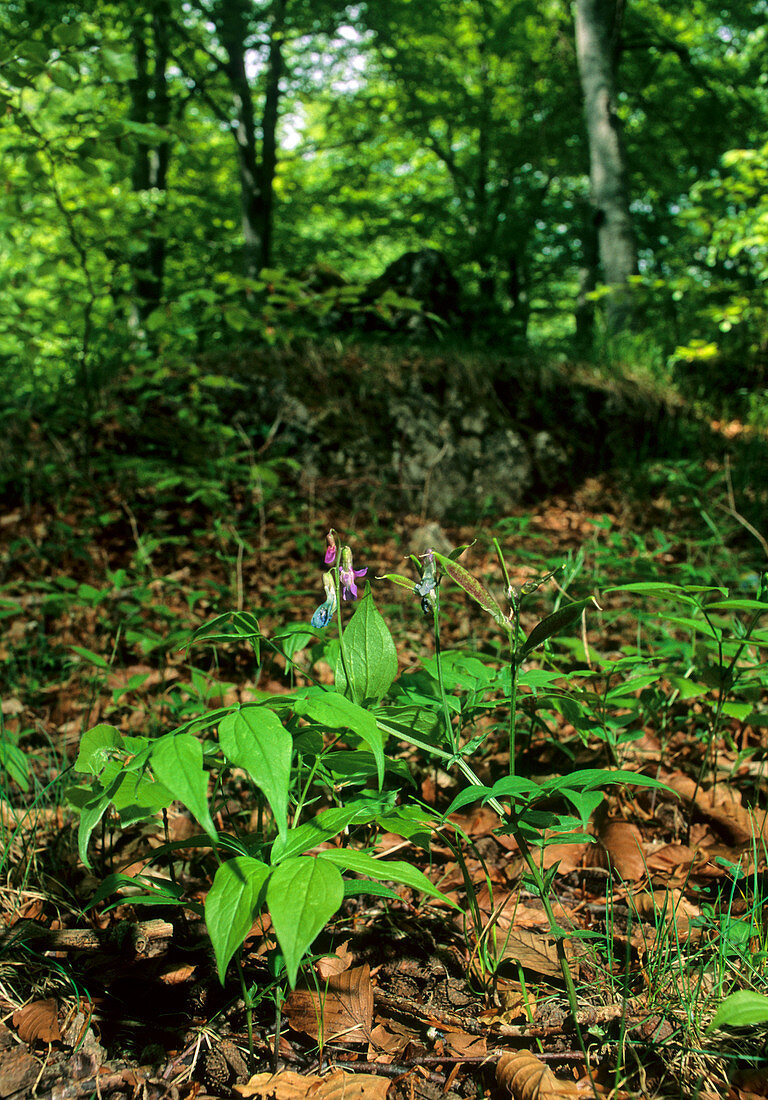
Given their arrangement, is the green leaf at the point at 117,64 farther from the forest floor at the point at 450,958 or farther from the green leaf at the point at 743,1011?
the green leaf at the point at 743,1011

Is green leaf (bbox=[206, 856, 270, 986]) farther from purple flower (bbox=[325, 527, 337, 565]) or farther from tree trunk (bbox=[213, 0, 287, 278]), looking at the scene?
tree trunk (bbox=[213, 0, 287, 278])

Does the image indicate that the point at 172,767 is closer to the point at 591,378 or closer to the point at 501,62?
the point at 591,378

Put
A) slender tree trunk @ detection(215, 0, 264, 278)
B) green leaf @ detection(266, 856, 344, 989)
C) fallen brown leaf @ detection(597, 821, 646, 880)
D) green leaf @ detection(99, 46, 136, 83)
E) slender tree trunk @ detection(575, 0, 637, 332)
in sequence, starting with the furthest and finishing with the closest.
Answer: slender tree trunk @ detection(215, 0, 264, 278) → slender tree trunk @ detection(575, 0, 637, 332) → green leaf @ detection(99, 46, 136, 83) → fallen brown leaf @ detection(597, 821, 646, 880) → green leaf @ detection(266, 856, 344, 989)

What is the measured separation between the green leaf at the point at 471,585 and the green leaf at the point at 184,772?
47 cm

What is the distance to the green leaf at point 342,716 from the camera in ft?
2.63

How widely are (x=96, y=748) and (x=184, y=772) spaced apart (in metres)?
0.31

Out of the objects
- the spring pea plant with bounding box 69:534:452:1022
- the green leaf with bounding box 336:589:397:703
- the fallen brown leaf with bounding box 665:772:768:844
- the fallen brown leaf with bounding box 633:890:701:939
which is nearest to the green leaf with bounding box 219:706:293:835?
the spring pea plant with bounding box 69:534:452:1022

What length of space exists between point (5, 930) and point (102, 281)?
11.4 ft

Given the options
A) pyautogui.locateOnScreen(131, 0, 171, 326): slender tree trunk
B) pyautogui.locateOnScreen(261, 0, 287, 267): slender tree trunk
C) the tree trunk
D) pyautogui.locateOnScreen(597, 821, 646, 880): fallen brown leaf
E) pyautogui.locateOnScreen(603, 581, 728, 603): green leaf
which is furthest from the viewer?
pyautogui.locateOnScreen(261, 0, 287, 267): slender tree trunk

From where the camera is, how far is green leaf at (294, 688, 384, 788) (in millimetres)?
803

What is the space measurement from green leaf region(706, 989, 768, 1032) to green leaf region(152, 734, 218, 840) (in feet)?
2.31

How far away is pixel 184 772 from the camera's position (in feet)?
2.36

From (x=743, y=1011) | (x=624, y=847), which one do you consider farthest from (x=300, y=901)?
(x=624, y=847)

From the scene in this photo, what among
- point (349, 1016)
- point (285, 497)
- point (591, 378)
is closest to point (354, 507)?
point (285, 497)
